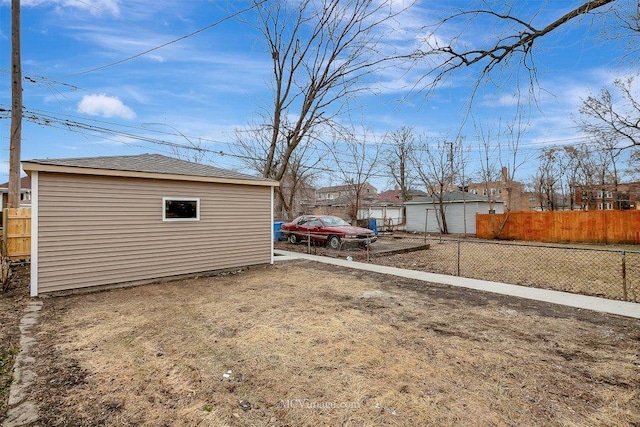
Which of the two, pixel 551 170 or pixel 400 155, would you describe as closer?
pixel 400 155

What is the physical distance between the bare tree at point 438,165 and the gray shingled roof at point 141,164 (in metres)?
17.1

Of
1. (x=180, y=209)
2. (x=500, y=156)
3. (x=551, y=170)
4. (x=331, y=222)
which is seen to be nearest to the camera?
(x=180, y=209)

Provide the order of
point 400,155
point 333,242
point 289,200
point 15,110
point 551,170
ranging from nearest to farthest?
point 15,110 < point 333,242 < point 289,200 < point 400,155 < point 551,170

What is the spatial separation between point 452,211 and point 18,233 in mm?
22662

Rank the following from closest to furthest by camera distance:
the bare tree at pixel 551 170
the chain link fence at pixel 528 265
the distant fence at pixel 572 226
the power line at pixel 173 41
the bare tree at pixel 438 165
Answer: the chain link fence at pixel 528 265, the power line at pixel 173 41, the distant fence at pixel 572 226, the bare tree at pixel 438 165, the bare tree at pixel 551 170

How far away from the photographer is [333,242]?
12.4 m

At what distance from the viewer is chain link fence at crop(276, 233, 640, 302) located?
677 centimetres

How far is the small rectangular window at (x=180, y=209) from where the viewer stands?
25.2 feet

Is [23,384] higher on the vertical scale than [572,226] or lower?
lower

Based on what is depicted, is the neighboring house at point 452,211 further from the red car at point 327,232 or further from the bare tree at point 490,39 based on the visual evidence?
the bare tree at point 490,39

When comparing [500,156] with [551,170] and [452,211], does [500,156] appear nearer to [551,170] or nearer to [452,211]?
[452,211]

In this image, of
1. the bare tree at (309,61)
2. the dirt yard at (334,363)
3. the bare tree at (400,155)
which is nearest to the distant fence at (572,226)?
the bare tree at (400,155)

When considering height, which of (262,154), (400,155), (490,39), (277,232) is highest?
(400,155)

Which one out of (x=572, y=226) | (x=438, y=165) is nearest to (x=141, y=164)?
(x=572, y=226)
